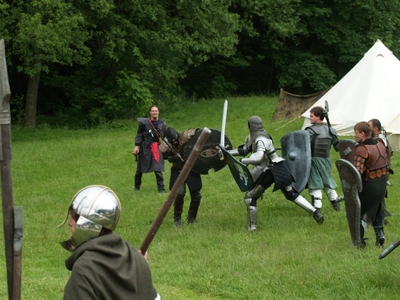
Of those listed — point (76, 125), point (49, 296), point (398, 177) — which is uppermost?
point (49, 296)

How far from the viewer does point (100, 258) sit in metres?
3.24

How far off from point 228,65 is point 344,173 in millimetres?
26453

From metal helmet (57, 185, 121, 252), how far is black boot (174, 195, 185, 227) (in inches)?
286

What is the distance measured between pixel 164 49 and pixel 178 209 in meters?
16.5

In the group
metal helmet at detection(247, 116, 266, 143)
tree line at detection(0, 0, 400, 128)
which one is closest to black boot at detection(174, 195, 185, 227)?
metal helmet at detection(247, 116, 266, 143)

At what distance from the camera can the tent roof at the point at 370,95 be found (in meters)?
19.4

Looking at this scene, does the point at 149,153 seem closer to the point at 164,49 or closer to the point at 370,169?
the point at 370,169

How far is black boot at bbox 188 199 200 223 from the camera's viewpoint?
10820mm

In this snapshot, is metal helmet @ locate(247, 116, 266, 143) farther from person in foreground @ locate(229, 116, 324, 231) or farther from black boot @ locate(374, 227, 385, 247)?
black boot @ locate(374, 227, 385, 247)

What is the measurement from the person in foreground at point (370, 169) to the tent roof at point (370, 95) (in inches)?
408

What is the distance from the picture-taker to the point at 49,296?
696 centimetres

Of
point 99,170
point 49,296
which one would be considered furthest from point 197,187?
point 99,170

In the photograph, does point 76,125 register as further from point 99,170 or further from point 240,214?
point 240,214

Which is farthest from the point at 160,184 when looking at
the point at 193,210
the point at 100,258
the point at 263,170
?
the point at 100,258
